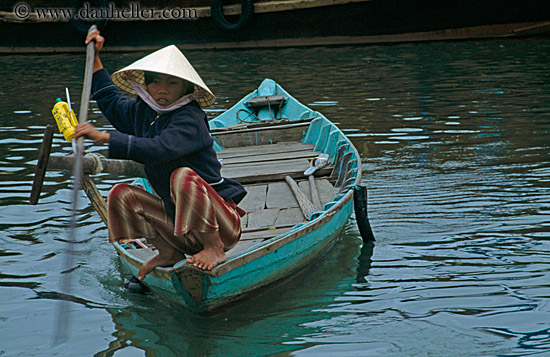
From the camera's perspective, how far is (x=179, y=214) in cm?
362

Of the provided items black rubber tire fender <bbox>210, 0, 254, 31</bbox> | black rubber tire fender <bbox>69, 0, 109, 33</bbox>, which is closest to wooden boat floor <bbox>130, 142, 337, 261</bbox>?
black rubber tire fender <bbox>210, 0, 254, 31</bbox>

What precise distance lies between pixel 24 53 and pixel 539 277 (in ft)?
56.8

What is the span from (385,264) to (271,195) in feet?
4.43

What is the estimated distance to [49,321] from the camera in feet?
14.0

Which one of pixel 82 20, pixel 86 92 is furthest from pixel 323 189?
pixel 82 20

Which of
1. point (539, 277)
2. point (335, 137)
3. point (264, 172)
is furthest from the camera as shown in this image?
point (335, 137)

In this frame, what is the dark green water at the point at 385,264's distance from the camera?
3.91 m

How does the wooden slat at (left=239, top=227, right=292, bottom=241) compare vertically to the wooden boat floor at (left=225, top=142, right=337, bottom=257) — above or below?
below

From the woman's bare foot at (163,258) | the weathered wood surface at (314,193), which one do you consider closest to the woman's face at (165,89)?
the woman's bare foot at (163,258)

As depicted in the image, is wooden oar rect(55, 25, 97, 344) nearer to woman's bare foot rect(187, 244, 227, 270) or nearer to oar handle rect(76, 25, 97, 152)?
oar handle rect(76, 25, 97, 152)

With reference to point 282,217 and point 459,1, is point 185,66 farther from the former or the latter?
point 459,1

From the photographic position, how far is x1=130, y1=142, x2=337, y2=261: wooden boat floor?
16.5 feet

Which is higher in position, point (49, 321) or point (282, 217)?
point (282, 217)

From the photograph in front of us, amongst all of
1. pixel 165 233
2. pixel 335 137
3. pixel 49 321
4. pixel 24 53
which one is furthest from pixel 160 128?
pixel 24 53
